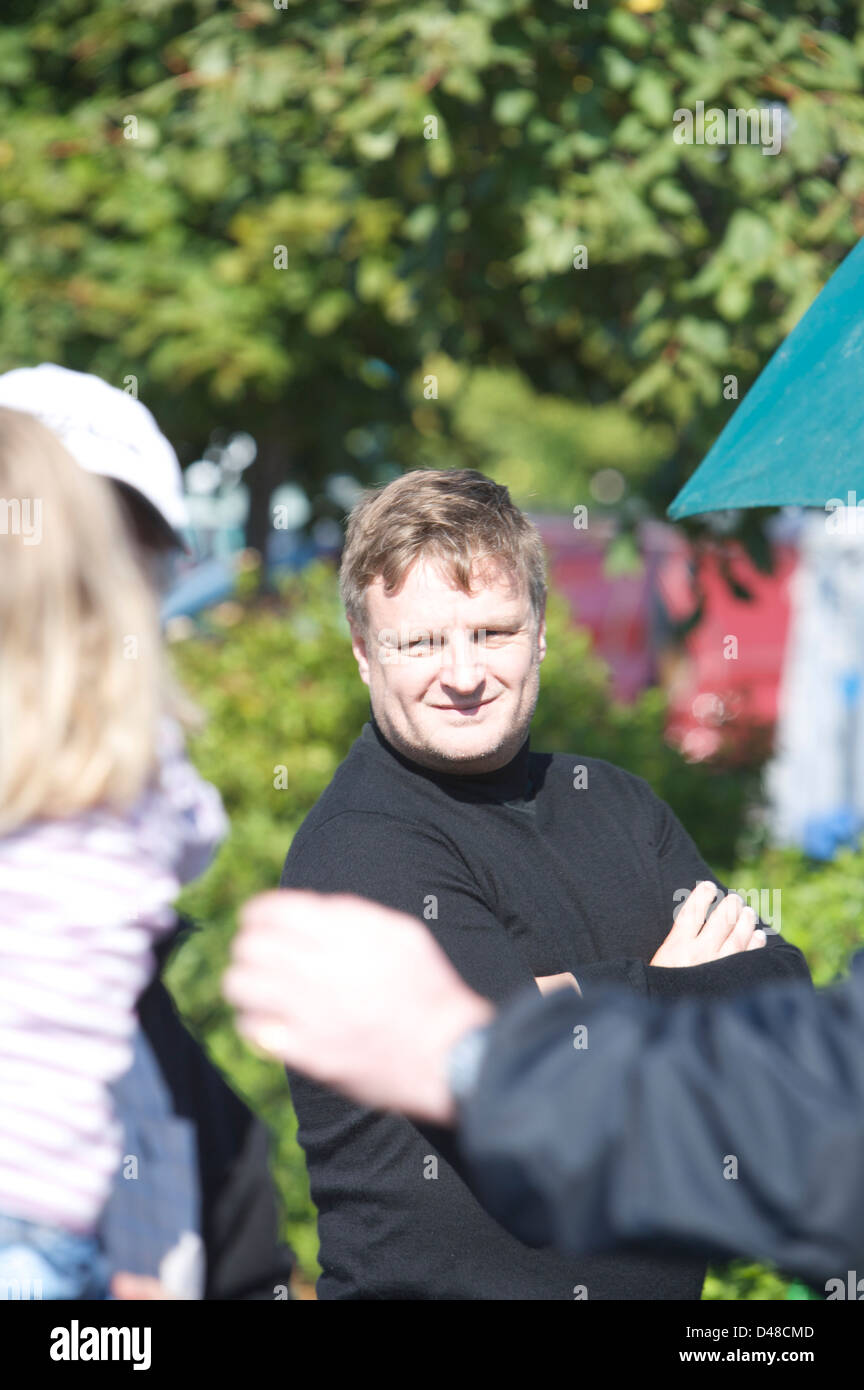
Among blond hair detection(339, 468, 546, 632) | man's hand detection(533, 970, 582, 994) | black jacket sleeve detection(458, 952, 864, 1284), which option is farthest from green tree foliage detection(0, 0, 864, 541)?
black jacket sleeve detection(458, 952, 864, 1284)

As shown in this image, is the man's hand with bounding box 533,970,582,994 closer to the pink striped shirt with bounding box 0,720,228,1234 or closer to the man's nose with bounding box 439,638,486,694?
the man's nose with bounding box 439,638,486,694

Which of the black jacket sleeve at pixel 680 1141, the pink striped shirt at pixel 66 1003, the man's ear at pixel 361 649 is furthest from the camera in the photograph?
the man's ear at pixel 361 649

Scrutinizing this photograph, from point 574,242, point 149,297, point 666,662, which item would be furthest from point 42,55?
point 666,662

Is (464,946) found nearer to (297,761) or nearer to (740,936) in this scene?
(740,936)

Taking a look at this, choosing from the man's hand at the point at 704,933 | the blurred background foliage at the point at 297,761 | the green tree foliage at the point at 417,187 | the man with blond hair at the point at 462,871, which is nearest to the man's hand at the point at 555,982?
the man with blond hair at the point at 462,871

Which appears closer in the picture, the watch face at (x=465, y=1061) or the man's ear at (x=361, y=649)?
the watch face at (x=465, y=1061)

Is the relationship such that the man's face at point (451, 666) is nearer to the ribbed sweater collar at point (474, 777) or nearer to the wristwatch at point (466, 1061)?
the ribbed sweater collar at point (474, 777)

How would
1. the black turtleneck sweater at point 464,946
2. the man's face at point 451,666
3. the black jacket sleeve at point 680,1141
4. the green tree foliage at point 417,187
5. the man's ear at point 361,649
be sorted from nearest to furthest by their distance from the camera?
the black jacket sleeve at point 680,1141 → the black turtleneck sweater at point 464,946 → the man's face at point 451,666 → the man's ear at point 361,649 → the green tree foliage at point 417,187

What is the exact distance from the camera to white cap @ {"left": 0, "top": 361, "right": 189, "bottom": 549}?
1.55m

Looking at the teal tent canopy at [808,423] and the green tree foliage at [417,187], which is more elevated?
the green tree foliage at [417,187]

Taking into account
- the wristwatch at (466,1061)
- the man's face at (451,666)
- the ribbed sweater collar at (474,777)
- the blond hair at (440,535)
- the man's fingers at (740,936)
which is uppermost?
the blond hair at (440,535)

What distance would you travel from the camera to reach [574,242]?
11.1 ft

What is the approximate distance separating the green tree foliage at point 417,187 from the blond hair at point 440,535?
1654 millimetres

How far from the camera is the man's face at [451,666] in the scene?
71.9 inches
